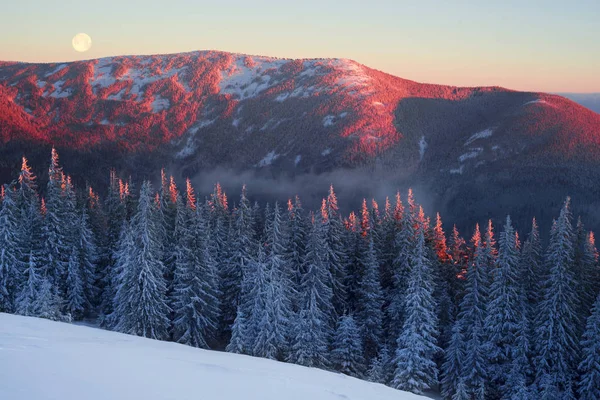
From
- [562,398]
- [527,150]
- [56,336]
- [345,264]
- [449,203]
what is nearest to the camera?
[56,336]

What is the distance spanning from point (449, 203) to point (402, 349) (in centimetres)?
15015

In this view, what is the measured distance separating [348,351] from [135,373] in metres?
24.5

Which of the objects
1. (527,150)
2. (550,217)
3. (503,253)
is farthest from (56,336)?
(527,150)

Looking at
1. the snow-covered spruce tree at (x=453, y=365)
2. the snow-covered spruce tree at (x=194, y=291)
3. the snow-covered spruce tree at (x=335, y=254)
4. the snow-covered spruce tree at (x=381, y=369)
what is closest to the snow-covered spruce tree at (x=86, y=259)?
the snow-covered spruce tree at (x=194, y=291)

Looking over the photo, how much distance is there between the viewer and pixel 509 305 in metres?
32.5

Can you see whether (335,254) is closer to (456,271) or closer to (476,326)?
(456,271)

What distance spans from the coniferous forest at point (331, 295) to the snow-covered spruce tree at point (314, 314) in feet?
0.37

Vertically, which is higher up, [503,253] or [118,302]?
[503,253]

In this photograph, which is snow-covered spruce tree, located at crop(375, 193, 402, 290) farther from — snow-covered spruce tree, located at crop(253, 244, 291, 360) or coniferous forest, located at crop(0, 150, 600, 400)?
snow-covered spruce tree, located at crop(253, 244, 291, 360)

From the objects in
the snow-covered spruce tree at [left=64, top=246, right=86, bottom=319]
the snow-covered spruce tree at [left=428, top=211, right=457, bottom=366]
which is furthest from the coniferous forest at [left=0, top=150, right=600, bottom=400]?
the snow-covered spruce tree at [left=428, top=211, right=457, bottom=366]

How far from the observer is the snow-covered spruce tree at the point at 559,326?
30.8m

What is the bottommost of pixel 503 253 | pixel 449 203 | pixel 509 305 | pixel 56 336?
pixel 449 203

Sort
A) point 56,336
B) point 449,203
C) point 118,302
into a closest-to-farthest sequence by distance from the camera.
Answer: point 56,336 < point 118,302 < point 449,203

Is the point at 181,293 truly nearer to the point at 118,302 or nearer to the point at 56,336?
the point at 118,302
